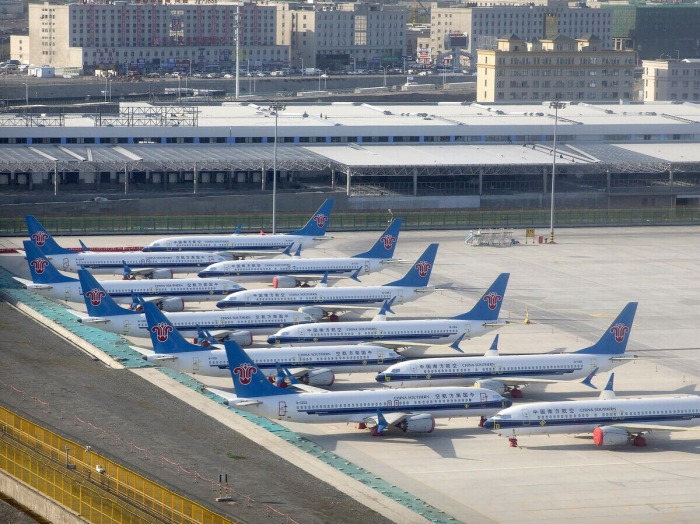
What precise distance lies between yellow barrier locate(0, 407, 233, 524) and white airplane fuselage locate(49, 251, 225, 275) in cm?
4522

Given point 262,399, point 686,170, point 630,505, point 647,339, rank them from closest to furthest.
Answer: point 630,505
point 262,399
point 647,339
point 686,170

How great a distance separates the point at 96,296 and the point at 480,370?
88.6ft

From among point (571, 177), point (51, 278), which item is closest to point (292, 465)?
point (51, 278)

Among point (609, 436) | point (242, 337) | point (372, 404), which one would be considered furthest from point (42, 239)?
point (609, 436)

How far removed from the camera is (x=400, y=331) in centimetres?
8988

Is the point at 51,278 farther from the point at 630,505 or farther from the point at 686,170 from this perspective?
the point at 686,170

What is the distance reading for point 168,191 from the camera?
527 ft

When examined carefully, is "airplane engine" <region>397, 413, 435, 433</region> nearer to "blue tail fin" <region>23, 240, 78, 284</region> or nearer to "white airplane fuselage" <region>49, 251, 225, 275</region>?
"blue tail fin" <region>23, 240, 78, 284</region>

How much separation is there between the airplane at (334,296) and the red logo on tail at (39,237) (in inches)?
828

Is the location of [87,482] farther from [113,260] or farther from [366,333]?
[113,260]

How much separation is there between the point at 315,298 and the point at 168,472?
38242mm

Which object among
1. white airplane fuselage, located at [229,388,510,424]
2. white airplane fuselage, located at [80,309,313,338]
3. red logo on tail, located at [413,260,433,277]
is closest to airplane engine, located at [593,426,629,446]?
white airplane fuselage, located at [229,388,510,424]

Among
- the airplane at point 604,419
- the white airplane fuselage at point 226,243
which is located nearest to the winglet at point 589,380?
the airplane at point 604,419

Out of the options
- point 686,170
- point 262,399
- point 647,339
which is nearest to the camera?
point 262,399
